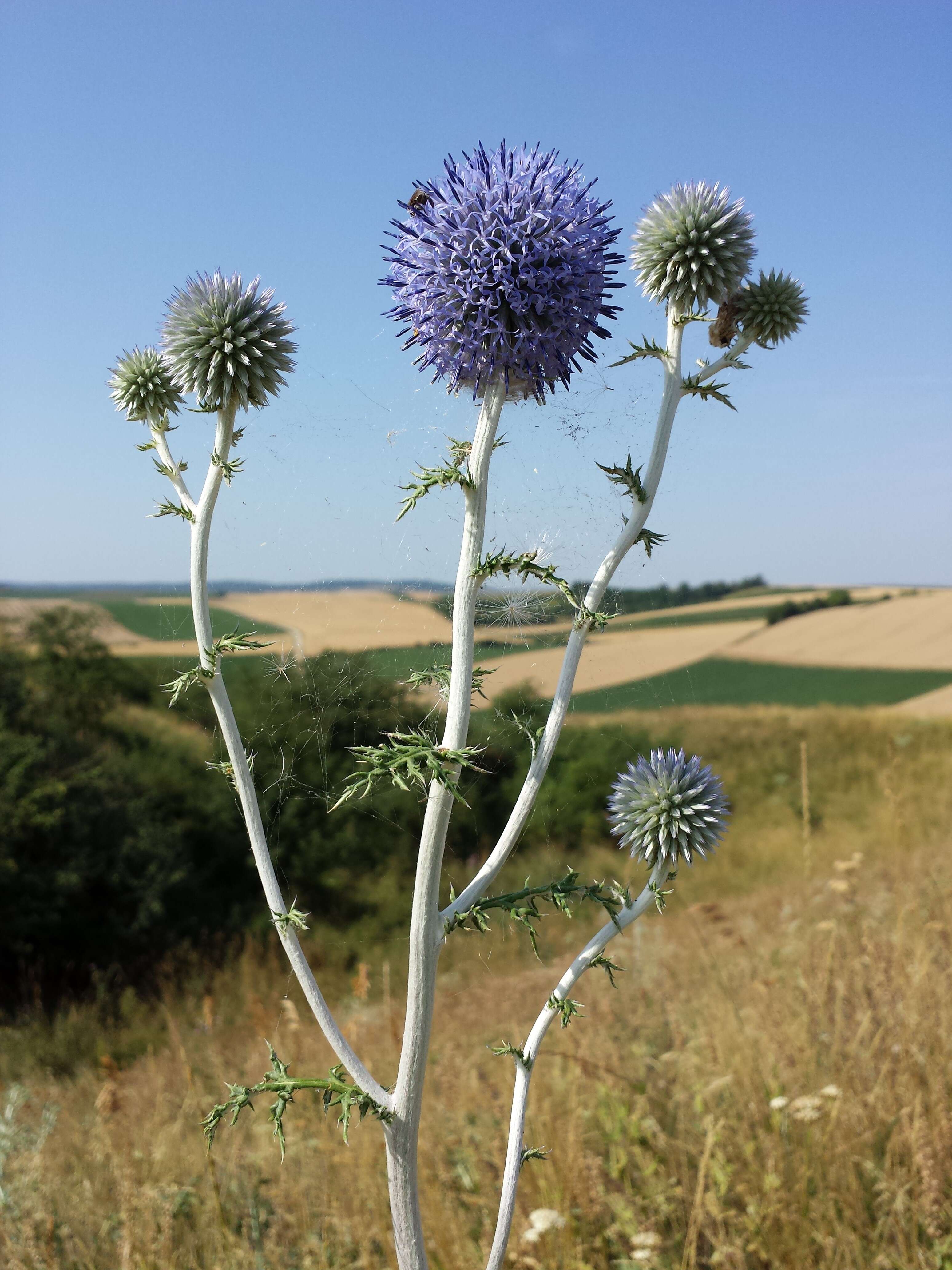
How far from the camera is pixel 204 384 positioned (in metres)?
2.46

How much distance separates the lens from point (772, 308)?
2.55m

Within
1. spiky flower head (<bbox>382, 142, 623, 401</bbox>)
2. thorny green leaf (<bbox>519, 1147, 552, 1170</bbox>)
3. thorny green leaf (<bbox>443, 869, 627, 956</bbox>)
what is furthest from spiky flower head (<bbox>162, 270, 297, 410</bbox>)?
thorny green leaf (<bbox>519, 1147, 552, 1170</bbox>)

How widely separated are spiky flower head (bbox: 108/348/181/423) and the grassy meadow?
1.70 m

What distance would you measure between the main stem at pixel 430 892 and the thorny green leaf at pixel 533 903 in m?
0.08

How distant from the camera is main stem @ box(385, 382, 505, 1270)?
1744mm

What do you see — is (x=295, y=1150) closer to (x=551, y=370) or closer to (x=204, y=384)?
(x=204, y=384)

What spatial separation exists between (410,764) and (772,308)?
1779 millimetres

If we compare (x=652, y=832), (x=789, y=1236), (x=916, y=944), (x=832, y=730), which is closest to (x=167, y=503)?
(x=652, y=832)

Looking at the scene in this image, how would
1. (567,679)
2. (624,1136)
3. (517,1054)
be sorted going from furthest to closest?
(624,1136) → (517,1054) → (567,679)

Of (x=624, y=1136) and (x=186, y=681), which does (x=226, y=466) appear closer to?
(x=186, y=681)

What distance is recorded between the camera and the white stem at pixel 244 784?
181cm

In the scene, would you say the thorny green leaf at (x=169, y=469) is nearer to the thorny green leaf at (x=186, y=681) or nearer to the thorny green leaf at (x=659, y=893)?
the thorny green leaf at (x=186, y=681)

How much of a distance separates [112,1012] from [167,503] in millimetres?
20791

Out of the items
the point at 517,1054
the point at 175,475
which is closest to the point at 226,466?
the point at 175,475
